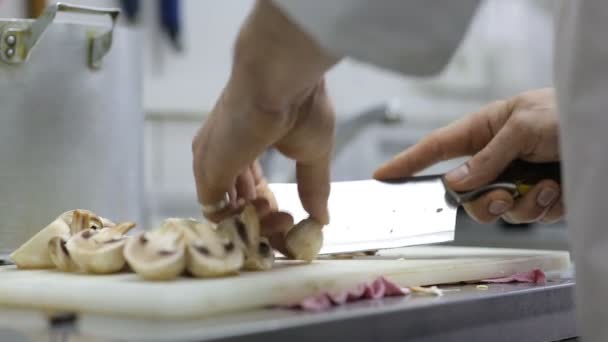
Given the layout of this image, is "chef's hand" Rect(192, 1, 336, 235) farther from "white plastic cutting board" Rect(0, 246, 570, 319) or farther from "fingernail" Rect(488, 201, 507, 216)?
"fingernail" Rect(488, 201, 507, 216)

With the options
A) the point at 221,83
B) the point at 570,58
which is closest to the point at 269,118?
the point at 570,58

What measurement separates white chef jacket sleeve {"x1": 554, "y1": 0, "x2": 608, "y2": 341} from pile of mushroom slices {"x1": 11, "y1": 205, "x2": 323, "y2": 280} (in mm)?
240

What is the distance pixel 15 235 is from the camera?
0.84m

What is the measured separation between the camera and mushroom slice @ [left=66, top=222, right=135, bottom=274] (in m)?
0.69

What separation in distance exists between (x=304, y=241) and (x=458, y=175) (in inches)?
9.4

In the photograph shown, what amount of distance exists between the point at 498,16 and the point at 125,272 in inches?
85.1

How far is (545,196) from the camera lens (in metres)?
0.95

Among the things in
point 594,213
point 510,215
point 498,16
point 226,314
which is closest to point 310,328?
point 226,314

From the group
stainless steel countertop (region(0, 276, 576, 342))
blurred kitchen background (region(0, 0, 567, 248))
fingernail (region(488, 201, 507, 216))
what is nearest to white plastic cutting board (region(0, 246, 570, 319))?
stainless steel countertop (region(0, 276, 576, 342))

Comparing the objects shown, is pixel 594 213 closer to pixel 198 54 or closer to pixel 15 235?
pixel 15 235

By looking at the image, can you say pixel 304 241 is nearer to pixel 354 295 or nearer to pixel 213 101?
pixel 354 295

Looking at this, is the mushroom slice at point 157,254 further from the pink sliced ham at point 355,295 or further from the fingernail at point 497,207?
the fingernail at point 497,207

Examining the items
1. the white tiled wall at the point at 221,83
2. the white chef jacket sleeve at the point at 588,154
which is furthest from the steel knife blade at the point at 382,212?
the white tiled wall at the point at 221,83

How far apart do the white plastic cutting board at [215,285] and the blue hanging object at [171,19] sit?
3.94 feet
